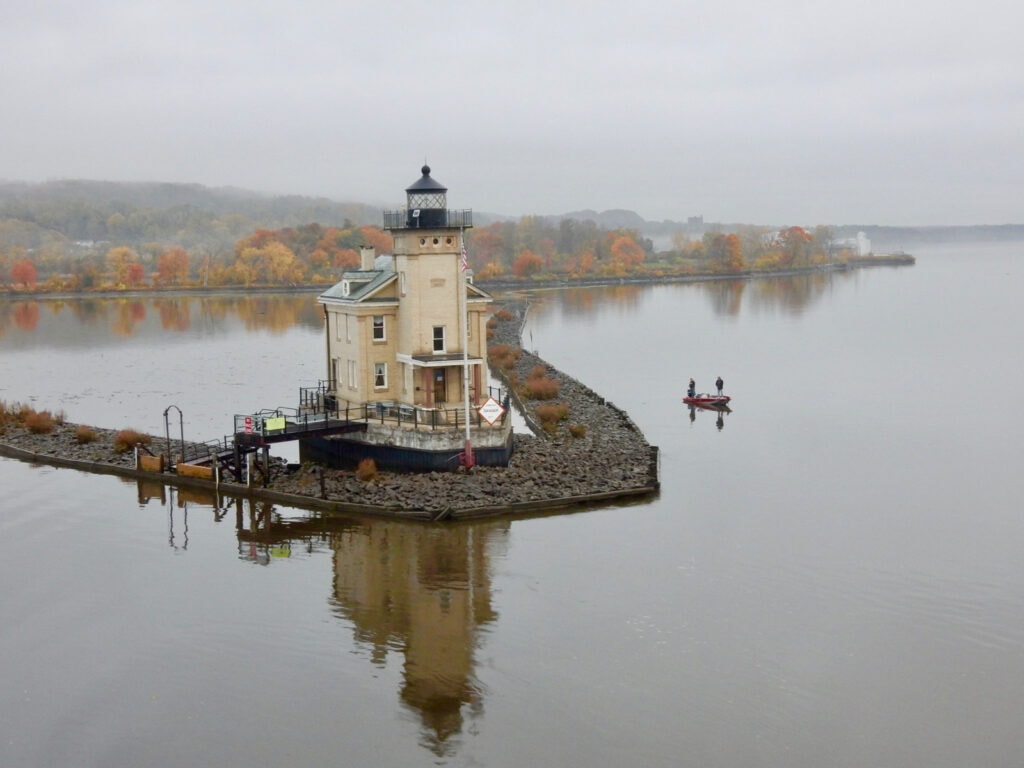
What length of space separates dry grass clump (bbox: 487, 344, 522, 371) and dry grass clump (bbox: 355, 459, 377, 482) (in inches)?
1202

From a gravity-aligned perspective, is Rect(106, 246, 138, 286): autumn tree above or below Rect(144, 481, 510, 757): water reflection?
above

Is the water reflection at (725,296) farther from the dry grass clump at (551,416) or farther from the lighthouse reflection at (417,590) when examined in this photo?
the lighthouse reflection at (417,590)

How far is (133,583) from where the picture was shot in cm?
2773

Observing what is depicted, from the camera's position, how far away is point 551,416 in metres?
46.0

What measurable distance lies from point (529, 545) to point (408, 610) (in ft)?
17.4

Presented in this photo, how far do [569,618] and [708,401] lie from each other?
29640 millimetres

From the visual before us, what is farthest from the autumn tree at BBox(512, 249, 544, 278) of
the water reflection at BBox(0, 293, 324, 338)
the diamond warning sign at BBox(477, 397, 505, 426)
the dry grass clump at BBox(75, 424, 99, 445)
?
the diamond warning sign at BBox(477, 397, 505, 426)

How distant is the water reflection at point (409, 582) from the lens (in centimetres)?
2131

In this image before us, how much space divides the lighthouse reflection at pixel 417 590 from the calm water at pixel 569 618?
9 centimetres

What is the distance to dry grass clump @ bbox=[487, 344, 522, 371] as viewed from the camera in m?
66.8

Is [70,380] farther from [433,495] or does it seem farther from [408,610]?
[408,610]

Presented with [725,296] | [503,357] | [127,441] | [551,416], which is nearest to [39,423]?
[127,441]

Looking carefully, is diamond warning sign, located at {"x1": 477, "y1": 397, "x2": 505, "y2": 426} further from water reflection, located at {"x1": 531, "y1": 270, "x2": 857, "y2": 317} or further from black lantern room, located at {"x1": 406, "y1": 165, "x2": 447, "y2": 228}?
water reflection, located at {"x1": 531, "y1": 270, "x2": 857, "y2": 317}

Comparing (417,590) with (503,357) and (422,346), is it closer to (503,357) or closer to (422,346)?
(422,346)
